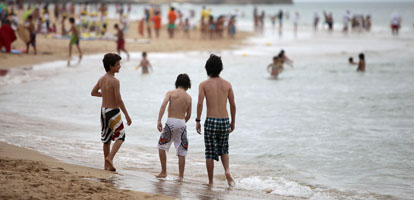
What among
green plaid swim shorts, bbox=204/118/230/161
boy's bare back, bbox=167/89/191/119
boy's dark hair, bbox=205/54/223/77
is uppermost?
boy's dark hair, bbox=205/54/223/77

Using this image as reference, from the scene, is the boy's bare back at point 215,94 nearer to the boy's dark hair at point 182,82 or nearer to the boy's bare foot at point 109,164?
the boy's dark hair at point 182,82

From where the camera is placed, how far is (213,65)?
5.79 meters

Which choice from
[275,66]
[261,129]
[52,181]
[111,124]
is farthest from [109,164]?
[275,66]

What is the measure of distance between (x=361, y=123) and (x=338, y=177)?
13.6 ft

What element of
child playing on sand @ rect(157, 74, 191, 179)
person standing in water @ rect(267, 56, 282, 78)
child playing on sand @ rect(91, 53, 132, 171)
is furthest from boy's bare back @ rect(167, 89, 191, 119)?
person standing in water @ rect(267, 56, 282, 78)

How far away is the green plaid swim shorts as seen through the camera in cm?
581

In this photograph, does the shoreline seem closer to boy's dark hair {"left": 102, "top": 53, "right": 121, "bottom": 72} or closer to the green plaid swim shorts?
the green plaid swim shorts

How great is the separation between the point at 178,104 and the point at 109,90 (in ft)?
2.61

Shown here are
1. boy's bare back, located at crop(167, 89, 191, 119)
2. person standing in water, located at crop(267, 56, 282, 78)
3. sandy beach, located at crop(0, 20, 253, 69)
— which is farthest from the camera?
sandy beach, located at crop(0, 20, 253, 69)

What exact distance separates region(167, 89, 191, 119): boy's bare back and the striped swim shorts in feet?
1.99

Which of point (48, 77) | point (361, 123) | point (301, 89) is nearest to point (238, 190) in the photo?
point (361, 123)

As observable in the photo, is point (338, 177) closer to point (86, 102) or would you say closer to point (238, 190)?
point (238, 190)

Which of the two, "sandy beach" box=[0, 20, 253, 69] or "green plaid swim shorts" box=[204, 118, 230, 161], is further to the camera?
"sandy beach" box=[0, 20, 253, 69]

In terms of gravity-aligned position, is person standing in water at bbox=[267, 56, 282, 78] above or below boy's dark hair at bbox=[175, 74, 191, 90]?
below
